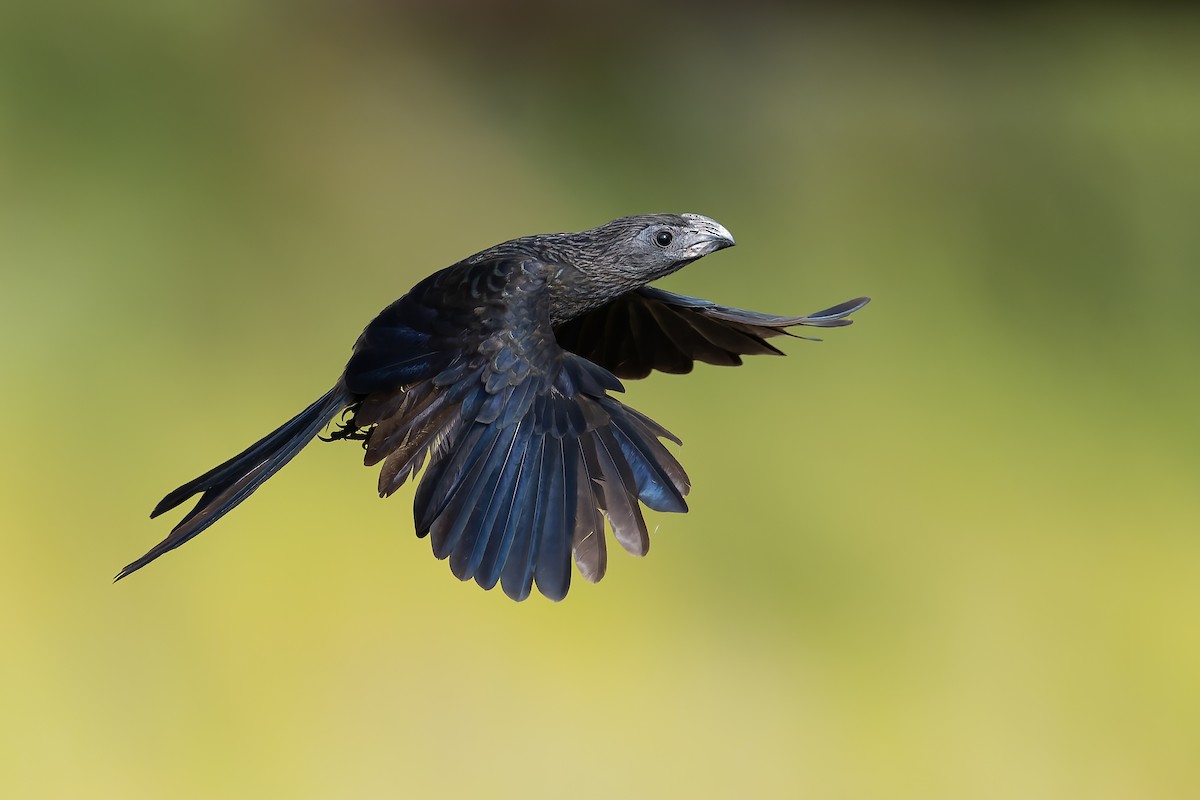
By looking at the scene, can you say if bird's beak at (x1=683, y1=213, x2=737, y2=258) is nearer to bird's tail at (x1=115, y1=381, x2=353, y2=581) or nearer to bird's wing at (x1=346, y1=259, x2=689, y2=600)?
bird's wing at (x1=346, y1=259, x2=689, y2=600)

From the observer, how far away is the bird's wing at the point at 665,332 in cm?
170

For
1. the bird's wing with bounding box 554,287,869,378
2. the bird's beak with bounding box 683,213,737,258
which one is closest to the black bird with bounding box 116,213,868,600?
the bird's beak with bounding box 683,213,737,258

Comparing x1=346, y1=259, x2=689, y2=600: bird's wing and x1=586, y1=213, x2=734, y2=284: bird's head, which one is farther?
x1=586, y1=213, x2=734, y2=284: bird's head

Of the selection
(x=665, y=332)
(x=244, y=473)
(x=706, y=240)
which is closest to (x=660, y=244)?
(x=706, y=240)

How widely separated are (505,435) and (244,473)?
32cm

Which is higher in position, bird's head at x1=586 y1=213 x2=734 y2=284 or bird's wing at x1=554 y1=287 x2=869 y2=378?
bird's head at x1=586 y1=213 x2=734 y2=284

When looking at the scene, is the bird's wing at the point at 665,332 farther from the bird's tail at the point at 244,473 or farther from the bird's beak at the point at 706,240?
the bird's tail at the point at 244,473

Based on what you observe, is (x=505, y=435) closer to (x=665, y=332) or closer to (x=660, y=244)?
(x=660, y=244)

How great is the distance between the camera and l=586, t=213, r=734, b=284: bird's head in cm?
150

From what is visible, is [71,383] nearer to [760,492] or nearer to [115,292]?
[115,292]

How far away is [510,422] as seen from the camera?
1.38 m

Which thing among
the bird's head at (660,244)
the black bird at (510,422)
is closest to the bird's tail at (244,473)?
the black bird at (510,422)

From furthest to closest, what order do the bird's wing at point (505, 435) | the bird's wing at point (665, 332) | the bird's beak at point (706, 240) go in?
1. the bird's wing at point (665, 332)
2. the bird's beak at point (706, 240)
3. the bird's wing at point (505, 435)

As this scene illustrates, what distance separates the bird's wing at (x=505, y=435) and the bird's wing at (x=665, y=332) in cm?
27
